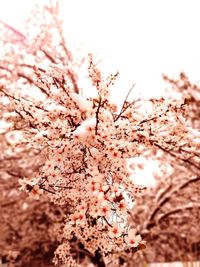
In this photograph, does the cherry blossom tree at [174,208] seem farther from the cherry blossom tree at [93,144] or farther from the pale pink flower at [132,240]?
the pale pink flower at [132,240]

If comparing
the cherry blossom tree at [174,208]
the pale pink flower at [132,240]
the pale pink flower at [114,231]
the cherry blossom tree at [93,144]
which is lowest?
the pale pink flower at [132,240]

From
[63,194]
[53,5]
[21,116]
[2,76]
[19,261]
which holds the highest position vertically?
[53,5]

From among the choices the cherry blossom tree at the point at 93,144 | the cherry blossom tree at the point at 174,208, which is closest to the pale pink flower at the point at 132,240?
the cherry blossom tree at the point at 93,144

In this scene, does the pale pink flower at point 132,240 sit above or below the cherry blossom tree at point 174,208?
below

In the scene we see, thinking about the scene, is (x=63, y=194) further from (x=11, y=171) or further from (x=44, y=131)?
(x=11, y=171)

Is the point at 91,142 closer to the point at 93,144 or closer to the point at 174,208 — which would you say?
the point at 93,144

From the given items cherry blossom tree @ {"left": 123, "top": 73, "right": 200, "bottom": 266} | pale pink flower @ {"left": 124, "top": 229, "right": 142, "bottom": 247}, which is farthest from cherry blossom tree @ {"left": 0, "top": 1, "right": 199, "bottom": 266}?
cherry blossom tree @ {"left": 123, "top": 73, "right": 200, "bottom": 266}

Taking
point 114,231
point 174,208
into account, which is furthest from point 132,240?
point 174,208

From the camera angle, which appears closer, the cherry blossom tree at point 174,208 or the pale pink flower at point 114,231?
the pale pink flower at point 114,231

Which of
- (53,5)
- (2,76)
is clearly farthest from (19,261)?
(53,5)

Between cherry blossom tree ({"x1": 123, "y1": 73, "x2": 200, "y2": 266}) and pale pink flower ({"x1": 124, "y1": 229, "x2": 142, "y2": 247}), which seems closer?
pale pink flower ({"x1": 124, "y1": 229, "x2": 142, "y2": 247})

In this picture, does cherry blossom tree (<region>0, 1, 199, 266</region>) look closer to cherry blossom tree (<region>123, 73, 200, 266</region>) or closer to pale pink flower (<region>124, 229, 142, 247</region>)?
pale pink flower (<region>124, 229, 142, 247</region>)
